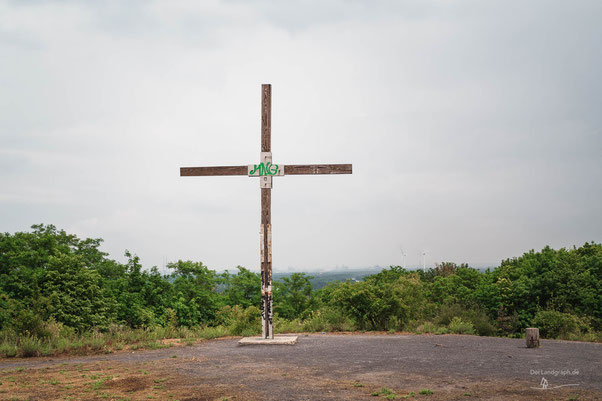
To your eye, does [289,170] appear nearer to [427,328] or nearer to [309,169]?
[309,169]

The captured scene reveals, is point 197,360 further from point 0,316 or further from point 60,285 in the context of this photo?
point 60,285

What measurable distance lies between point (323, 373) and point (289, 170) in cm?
673

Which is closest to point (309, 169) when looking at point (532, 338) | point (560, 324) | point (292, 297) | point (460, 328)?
point (460, 328)

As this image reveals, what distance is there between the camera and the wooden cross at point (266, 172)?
13789 millimetres

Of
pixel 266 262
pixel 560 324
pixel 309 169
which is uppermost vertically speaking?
pixel 309 169

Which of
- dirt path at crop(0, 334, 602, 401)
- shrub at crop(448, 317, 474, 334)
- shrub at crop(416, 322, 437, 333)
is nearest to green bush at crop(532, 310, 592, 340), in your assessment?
shrub at crop(448, 317, 474, 334)

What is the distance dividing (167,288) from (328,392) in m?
18.4

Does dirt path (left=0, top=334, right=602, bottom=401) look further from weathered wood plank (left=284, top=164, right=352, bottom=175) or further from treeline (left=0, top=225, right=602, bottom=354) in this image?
weathered wood plank (left=284, top=164, right=352, bottom=175)

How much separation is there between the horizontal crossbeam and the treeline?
510 centimetres

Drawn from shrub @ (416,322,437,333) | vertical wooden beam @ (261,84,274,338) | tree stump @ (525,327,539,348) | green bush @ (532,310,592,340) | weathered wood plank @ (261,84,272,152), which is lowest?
green bush @ (532,310,592,340)

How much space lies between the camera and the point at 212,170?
14664 mm

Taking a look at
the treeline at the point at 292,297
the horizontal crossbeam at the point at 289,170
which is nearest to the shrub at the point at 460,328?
the treeline at the point at 292,297

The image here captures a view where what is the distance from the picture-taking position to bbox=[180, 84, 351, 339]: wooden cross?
45.2 feet

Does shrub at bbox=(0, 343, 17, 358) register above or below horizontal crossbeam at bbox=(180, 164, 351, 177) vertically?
below
